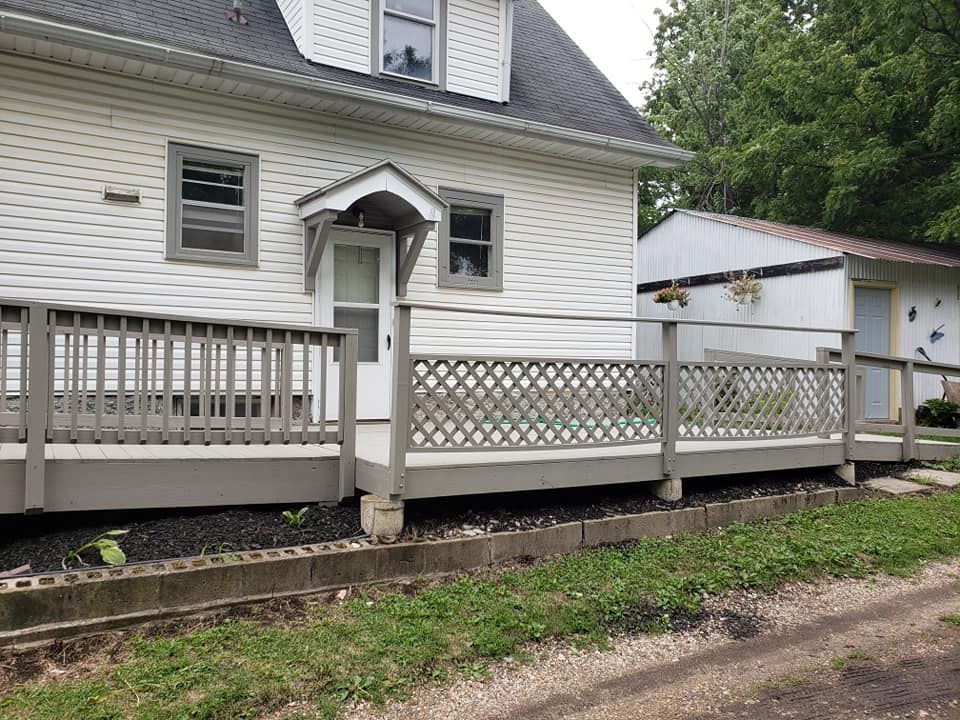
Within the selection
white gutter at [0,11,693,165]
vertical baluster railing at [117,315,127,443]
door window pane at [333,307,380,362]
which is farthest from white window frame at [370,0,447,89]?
vertical baluster railing at [117,315,127,443]

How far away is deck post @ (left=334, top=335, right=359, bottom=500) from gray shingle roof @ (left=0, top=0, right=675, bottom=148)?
3656mm

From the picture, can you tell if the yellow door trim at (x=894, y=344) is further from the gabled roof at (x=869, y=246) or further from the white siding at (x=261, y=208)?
the white siding at (x=261, y=208)

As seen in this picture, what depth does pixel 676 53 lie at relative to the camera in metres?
24.0

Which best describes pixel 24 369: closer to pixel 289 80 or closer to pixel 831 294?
pixel 289 80

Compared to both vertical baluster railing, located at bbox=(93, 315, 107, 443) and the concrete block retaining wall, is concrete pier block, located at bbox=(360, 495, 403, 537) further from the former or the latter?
vertical baluster railing, located at bbox=(93, 315, 107, 443)

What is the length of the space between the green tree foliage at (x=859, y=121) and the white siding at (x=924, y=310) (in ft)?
2.94

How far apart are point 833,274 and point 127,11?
382 inches

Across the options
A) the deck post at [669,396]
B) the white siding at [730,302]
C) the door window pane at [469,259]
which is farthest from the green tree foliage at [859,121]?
the deck post at [669,396]

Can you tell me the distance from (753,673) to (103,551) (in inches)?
124

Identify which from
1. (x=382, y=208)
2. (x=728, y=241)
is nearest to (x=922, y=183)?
(x=728, y=241)

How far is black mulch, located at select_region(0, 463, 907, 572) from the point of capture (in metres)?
3.77

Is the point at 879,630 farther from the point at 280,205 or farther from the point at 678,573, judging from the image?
the point at 280,205

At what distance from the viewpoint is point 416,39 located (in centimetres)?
816

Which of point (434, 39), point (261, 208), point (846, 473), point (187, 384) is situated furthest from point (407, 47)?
point (846, 473)
